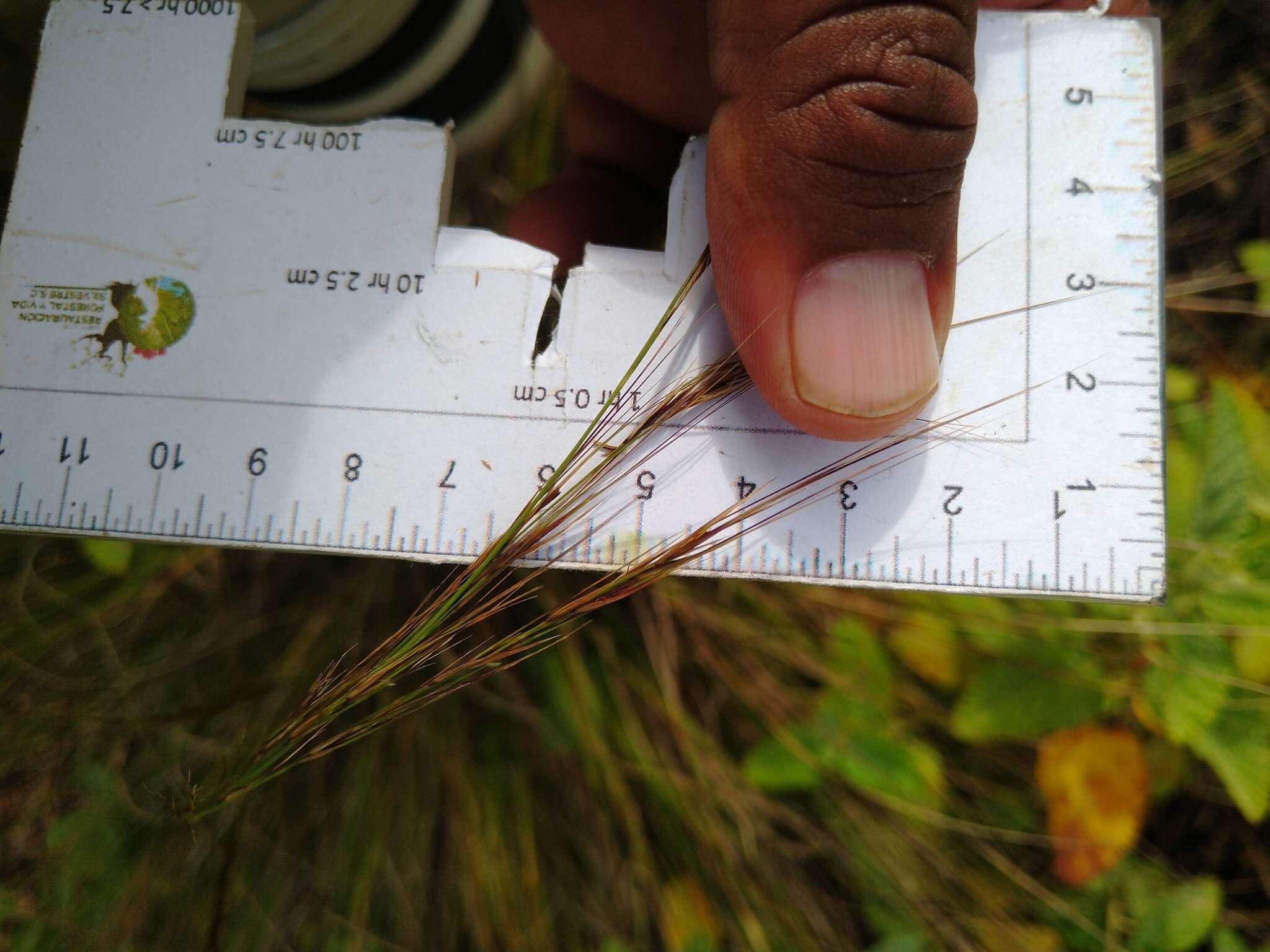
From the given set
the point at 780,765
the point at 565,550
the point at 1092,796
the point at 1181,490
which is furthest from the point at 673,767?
the point at 1181,490


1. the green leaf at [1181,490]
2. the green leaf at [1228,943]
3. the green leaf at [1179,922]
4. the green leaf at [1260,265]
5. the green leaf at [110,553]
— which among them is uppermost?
the green leaf at [1260,265]

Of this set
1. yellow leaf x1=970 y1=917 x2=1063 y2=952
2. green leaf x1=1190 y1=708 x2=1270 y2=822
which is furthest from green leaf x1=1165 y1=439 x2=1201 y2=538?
yellow leaf x1=970 y1=917 x2=1063 y2=952

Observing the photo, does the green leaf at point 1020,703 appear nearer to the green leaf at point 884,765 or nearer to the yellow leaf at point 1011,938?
the green leaf at point 884,765

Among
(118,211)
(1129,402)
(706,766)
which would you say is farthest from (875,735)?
(118,211)

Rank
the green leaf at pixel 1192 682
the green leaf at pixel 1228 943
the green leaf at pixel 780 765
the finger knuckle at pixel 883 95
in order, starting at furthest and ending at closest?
the green leaf at pixel 780 765
the green leaf at pixel 1228 943
the green leaf at pixel 1192 682
the finger knuckle at pixel 883 95

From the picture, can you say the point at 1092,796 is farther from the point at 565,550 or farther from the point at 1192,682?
Result: the point at 565,550

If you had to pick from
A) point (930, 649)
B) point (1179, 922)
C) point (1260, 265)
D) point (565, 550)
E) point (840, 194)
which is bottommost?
point (1179, 922)

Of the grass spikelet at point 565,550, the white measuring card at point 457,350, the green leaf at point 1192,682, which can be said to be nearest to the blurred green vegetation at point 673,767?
the green leaf at point 1192,682
